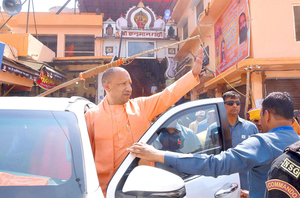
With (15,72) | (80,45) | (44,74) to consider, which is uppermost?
(80,45)

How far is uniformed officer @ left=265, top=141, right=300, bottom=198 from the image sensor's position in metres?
0.96

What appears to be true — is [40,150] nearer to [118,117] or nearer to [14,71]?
[118,117]

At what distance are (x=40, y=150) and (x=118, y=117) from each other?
0.66m

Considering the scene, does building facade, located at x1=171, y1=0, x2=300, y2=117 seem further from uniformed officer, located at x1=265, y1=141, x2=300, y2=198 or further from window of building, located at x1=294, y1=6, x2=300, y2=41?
uniformed officer, located at x1=265, y1=141, x2=300, y2=198

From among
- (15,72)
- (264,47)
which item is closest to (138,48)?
(15,72)

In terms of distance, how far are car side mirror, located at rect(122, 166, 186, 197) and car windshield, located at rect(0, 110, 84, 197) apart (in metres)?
0.30

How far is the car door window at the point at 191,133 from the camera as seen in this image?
5.24 feet

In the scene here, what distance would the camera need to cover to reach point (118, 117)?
1846mm

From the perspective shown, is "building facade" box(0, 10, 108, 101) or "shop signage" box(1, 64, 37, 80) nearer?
"shop signage" box(1, 64, 37, 80)

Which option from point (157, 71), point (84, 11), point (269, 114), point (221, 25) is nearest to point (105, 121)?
point (269, 114)

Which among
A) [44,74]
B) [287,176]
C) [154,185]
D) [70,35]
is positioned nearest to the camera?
[287,176]

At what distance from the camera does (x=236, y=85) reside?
812cm

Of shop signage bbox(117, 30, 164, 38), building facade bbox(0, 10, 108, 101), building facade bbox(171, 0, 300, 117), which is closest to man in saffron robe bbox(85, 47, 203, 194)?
building facade bbox(171, 0, 300, 117)

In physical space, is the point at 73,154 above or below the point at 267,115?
below
